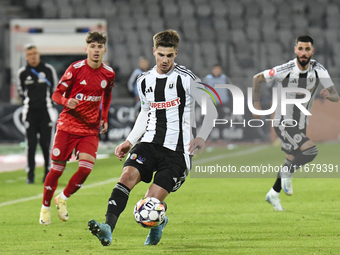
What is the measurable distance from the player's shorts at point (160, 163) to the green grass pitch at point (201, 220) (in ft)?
1.74

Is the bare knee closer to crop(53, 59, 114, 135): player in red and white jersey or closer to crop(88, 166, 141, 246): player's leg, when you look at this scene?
crop(88, 166, 141, 246): player's leg

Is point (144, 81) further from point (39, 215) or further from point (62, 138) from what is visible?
point (39, 215)

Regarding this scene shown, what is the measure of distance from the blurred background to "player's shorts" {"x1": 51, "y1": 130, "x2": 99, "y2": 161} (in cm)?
1302

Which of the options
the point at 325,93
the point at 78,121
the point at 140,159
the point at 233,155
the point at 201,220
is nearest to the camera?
the point at 140,159

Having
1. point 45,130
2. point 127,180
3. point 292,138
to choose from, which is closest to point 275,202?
point 292,138

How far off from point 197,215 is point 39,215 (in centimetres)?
170

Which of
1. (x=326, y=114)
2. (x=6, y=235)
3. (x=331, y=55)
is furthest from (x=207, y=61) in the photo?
(x=6, y=235)

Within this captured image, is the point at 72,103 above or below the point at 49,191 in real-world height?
above

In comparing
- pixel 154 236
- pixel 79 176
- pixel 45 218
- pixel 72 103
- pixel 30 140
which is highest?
pixel 72 103

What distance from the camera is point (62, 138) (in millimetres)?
6406

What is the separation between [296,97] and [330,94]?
1.58 ft

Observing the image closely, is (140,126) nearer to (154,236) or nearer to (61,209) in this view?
(154,236)

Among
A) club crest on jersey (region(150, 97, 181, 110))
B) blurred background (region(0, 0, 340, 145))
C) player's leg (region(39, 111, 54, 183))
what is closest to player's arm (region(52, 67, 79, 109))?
club crest on jersey (region(150, 97, 181, 110))

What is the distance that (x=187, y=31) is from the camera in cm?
2227
